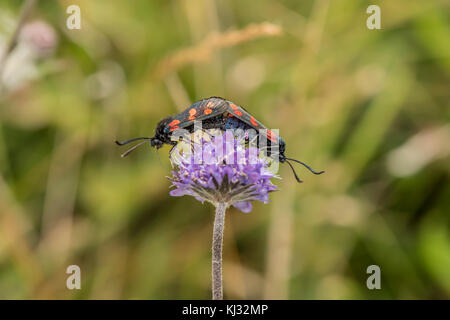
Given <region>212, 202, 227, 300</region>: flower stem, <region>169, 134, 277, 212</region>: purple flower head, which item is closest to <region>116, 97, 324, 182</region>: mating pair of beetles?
<region>169, 134, 277, 212</region>: purple flower head

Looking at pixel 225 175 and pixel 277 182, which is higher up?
pixel 277 182

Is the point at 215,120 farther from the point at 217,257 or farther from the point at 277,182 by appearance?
the point at 277,182

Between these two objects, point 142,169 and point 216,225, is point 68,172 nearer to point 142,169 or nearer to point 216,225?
point 142,169

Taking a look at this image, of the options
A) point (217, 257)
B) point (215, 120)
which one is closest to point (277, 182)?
point (215, 120)

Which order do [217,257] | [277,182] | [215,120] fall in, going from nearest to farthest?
[217,257] < [215,120] < [277,182]

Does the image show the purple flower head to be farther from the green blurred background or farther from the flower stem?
the green blurred background
